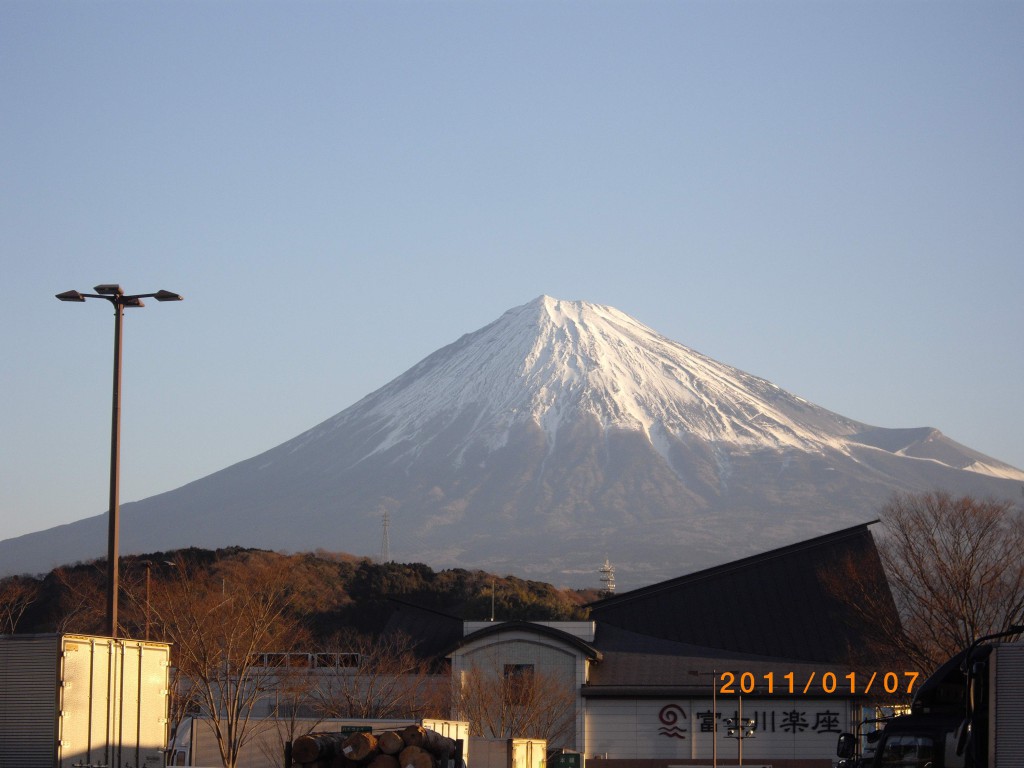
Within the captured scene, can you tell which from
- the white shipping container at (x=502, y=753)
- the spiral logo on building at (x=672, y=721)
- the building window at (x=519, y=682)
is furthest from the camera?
the spiral logo on building at (x=672, y=721)

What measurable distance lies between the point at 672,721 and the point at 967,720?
40.2 m

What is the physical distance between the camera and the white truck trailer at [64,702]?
62.3ft

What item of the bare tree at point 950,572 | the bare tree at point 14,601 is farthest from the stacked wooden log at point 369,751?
the bare tree at point 950,572

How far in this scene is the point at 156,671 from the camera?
21.3m

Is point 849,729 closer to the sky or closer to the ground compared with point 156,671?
closer to the ground

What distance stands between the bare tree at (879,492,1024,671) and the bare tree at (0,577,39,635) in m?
30.2

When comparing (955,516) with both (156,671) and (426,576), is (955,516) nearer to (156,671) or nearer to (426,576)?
(156,671)

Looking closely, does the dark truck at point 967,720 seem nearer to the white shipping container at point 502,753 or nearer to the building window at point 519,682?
the white shipping container at point 502,753

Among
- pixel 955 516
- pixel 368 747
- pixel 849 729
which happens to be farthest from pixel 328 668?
pixel 368 747

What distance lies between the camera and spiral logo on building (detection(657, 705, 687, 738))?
60.9 m

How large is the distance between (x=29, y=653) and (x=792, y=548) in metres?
61.5

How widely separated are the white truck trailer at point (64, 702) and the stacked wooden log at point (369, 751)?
128 inches

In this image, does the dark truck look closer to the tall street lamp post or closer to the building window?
the tall street lamp post
